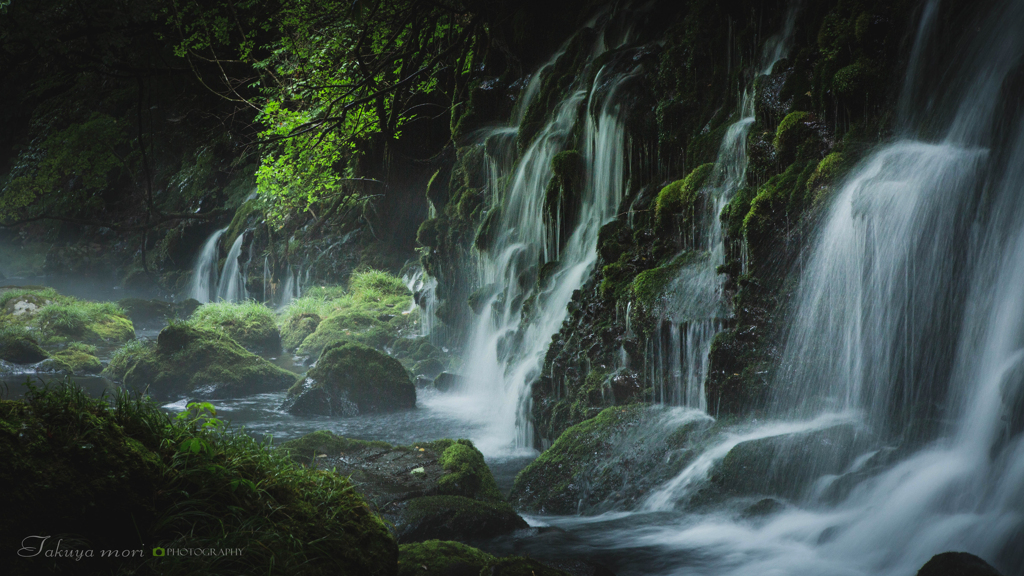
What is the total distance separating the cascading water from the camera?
8.62 meters

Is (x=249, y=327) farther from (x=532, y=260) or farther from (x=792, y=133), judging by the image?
(x=792, y=133)

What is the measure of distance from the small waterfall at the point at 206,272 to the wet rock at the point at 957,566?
25067 mm

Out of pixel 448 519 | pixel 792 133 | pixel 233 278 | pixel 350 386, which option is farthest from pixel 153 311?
pixel 792 133

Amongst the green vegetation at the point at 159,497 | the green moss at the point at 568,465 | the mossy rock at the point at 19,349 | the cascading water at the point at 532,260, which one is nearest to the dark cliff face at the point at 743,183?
the cascading water at the point at 532,260

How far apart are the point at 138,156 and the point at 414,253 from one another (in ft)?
63.1

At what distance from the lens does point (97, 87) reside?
27.5 metres

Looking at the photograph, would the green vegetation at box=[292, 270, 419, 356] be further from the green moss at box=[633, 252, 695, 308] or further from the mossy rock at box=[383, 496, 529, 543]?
the mossy rock at box=[383, 496, 529, 543]

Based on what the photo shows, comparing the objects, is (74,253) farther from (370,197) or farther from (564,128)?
(564,128)

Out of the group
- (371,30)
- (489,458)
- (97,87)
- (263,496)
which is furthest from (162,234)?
(263,496)

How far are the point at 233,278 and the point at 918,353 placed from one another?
22.9 m

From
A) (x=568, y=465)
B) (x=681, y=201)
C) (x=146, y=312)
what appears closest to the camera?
(x=568, y=465)

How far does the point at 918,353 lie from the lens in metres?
5.04

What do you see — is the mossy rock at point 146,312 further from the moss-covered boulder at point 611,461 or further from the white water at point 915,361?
the white water at point 915,361

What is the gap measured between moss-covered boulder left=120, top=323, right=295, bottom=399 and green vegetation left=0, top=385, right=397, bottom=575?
9.69 m
